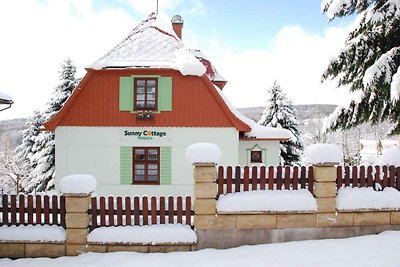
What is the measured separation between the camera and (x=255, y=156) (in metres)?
16.7

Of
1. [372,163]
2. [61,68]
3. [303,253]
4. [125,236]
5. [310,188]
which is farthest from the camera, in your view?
[61,68]

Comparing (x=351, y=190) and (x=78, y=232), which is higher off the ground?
(x=351, y=190)

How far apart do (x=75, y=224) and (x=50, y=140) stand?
20133 mm

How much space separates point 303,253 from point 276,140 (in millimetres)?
10419

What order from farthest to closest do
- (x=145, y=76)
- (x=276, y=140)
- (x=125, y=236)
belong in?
(x=276, y=140) < (x=145, y=76) < (x=125, y=236)

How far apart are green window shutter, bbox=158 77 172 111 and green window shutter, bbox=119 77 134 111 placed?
1.15m

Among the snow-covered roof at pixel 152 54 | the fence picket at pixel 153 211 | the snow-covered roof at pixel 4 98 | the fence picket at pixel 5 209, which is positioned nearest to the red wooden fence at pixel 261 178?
the fence picket at pixel 153 211

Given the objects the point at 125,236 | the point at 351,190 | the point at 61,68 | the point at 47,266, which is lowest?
the point at 47,266

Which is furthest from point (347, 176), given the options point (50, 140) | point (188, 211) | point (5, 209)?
point (50, 140)

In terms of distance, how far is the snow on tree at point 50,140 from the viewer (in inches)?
958

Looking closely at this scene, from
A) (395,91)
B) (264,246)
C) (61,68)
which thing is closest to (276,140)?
(395,91)

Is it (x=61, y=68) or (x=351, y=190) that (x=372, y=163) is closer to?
(x=351, y=190)

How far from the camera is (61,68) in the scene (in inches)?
993

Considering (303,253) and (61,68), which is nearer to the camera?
(303,253)
